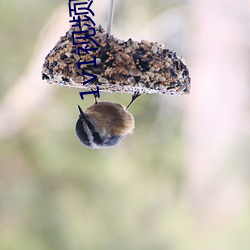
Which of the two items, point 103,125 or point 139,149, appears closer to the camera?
point 103,125

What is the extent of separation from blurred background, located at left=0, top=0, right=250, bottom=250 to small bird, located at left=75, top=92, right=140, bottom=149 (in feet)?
4.96

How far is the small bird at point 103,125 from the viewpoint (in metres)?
1.12

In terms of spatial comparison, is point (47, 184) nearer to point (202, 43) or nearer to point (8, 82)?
point (8, 82)

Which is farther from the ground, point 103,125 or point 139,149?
point 139,149

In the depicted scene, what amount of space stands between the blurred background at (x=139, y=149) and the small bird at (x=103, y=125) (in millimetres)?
1511

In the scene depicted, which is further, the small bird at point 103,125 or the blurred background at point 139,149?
the blurred background at point 139,149

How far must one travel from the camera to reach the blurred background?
2.74 meters

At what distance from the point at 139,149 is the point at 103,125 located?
1976 millimetres

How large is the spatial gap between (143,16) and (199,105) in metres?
0.59

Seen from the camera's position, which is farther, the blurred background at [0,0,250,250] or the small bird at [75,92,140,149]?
the blurred background at [0,0,250,250]

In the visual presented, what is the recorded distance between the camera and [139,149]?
3.12 meters

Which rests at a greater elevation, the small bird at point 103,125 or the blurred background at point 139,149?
the blurred background at point 139,149

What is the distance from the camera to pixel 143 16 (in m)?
2.83

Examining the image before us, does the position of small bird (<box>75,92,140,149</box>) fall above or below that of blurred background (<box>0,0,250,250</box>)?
below
